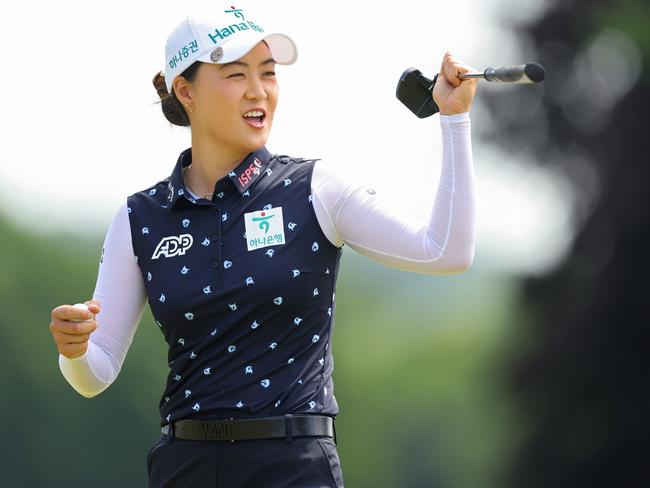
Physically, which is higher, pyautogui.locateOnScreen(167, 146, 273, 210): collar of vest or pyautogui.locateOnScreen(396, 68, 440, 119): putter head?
pyautogui.locateOnScreen(396, 68, 440, 119): putter head

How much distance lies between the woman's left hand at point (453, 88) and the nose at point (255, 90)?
2.27ft

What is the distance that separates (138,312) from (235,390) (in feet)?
1.98

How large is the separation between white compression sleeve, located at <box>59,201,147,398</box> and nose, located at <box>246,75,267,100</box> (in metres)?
0.56

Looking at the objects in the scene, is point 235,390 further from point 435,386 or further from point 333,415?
point 435,386

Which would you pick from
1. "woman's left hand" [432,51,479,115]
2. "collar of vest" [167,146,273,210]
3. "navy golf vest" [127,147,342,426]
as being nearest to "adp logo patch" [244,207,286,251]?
"navy golf vest" [127,147,342,426]

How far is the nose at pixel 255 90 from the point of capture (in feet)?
15.9

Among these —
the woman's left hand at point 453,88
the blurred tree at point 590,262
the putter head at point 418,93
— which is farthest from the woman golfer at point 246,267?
the blurred tree at point 590,262

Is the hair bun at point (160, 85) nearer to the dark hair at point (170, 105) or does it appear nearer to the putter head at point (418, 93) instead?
the dark hair at point (170, 105)

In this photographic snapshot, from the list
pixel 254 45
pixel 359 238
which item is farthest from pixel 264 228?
pixel 254 45

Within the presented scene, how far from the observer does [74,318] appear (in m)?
4.54

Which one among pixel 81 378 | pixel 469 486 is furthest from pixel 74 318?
Result: pixel 469 486

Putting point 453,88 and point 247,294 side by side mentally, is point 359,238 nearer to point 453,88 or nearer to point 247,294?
point 247,294

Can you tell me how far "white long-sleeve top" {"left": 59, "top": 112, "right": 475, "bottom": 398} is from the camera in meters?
4.34

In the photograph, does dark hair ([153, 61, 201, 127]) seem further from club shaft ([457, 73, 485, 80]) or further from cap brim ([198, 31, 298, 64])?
club shaft ([457, 73, 485, 80])
